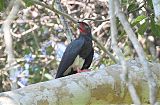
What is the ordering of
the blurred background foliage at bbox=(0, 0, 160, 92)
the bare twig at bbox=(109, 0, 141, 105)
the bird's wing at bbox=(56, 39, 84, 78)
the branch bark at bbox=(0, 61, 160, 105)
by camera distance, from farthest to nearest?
the blurred background foliage at bbox=(0, 0, 160, 92), the bird's wing at bbox=(56, 39, 84, 78), the branch bark at bbox=(0, 61, 160, 105), the bare twig at bbox=(109, 0, 141, 105)

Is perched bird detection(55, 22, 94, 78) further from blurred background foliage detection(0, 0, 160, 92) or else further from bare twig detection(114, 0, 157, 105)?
bare twig detection(114, 0, 157, 105)

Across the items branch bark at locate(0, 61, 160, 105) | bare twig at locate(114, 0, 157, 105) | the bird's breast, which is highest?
bare twig at locate(114, 0, 157, 105)

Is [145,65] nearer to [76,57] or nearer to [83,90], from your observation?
[83,90]

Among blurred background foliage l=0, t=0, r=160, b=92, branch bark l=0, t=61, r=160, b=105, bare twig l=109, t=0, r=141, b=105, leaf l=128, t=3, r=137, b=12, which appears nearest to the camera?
bare twig l=109, t=0, r=141, b=105

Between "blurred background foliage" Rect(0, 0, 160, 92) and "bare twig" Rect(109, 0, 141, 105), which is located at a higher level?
"bare twig" Rect(109, 0, 141, 105)

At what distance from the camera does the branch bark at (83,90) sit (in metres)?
1.56

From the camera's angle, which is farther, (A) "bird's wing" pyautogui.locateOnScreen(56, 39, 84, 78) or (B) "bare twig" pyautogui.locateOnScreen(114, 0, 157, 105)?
(A) "bird's wing" pyautogui.locateOnScreen(56, 39, 84, 78)

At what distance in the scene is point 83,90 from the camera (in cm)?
170

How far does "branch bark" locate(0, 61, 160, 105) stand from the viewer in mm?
1562

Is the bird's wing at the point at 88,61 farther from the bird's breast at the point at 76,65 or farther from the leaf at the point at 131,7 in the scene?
the leaf at the point at 131,7

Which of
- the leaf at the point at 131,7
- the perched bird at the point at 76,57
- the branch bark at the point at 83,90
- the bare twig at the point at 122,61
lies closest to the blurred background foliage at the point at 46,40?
the perched bird at the point at 76,57

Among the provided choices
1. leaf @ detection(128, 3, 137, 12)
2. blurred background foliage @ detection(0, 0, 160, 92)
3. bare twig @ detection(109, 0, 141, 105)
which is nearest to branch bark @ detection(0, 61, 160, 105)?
bare twig @ detection(109, 0, 141, 105)

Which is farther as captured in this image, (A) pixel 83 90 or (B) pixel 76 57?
(B) pixel 76 57

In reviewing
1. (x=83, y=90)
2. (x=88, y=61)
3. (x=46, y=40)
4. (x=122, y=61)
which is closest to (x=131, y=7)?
(x=88, y=61)
